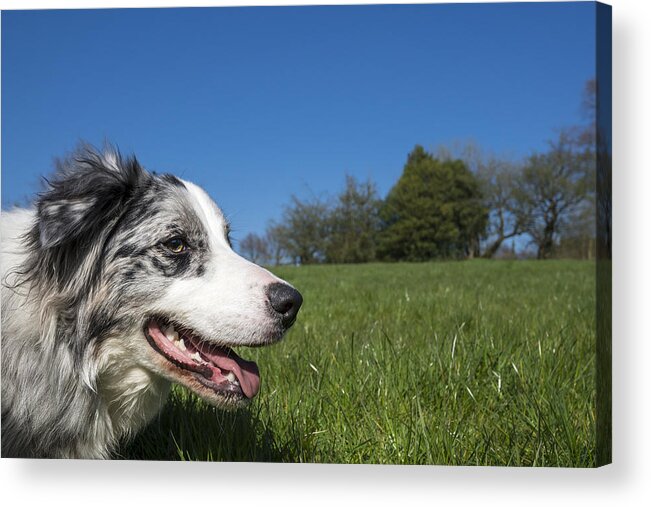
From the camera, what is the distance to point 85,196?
258 cm

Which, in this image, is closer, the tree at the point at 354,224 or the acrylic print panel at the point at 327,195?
the acrylic print panel at the point at 327,195

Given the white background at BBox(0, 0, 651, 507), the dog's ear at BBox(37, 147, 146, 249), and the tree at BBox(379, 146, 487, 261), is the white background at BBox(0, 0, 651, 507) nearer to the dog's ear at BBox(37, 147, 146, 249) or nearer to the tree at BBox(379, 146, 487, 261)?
the tree at BBox(379, 146, 487, 261)

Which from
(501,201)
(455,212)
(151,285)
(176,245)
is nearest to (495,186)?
(501,201)

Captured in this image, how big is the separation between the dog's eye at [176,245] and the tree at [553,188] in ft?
5.48

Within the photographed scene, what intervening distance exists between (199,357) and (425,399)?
1168 millimetres

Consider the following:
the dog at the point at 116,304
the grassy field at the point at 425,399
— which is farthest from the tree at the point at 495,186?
the dog at the point at 116,304

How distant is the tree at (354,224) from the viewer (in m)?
3.65

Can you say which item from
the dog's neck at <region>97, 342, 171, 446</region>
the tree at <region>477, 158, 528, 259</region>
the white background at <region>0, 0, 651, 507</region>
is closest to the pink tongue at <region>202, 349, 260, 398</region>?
the dog's neck at <region>97, 342, 171, 446</region>

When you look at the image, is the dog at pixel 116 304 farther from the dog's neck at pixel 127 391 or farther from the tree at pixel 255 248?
the tree at pixel 255 248

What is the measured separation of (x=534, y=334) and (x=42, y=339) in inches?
97.5

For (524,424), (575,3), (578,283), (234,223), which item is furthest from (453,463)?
(575,3)

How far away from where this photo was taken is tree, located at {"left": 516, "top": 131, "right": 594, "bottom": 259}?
10.5 ft

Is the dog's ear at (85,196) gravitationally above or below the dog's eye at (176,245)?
above

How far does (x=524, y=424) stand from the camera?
3.13m
